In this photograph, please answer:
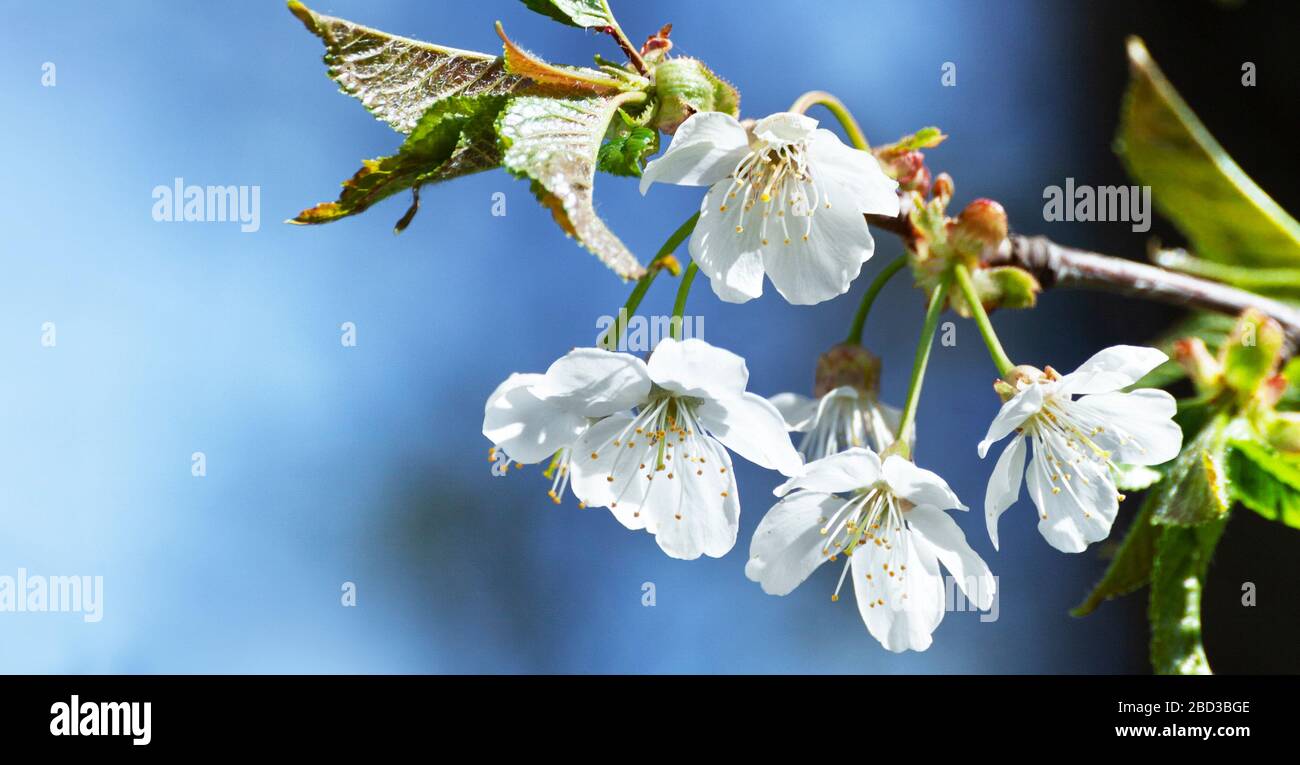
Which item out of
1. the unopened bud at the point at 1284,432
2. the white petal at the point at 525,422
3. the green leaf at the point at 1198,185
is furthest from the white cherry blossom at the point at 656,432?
the green leaf at the point at 1198,185

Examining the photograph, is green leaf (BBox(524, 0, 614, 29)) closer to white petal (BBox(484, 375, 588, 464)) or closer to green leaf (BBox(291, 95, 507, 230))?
green leaf (BBox(291, 95, 507, 230))

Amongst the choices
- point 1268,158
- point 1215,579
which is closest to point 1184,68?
point 1268,158

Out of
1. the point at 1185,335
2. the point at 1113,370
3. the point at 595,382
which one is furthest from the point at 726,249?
the point at 1185,335

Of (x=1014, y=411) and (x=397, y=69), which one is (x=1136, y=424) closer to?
(x=1014, y=411)

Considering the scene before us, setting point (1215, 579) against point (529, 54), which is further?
point (1215, 579)

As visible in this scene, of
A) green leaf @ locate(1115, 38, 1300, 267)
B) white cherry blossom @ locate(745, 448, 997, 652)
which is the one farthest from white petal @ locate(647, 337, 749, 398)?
green leaf @ locate(1115, 38, 1300, 267)

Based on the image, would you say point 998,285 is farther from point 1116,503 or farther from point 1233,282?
point 1233,282
